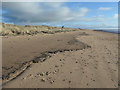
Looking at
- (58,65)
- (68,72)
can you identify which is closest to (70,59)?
(58,65)

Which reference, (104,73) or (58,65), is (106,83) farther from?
(58,65)

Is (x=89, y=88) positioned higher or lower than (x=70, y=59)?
lower

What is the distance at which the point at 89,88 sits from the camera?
377cm

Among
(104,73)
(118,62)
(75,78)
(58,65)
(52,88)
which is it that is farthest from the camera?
(118,62)

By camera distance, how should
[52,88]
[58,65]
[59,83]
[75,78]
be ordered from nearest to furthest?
[52,88], [59,83], [75,78], [58,65]

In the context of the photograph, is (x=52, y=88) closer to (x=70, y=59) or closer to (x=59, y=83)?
(x=59, y=83)

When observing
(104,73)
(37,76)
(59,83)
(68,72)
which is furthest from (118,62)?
(37,76)

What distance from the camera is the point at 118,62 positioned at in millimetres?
5949

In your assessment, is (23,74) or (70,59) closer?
(23,74)

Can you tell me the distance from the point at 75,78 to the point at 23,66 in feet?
7.84

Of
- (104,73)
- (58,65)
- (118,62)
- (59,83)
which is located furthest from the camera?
(118,62)

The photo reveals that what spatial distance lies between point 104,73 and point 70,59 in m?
1.97

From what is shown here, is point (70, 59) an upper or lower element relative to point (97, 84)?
upper

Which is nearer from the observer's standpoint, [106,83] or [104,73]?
[106,83]
